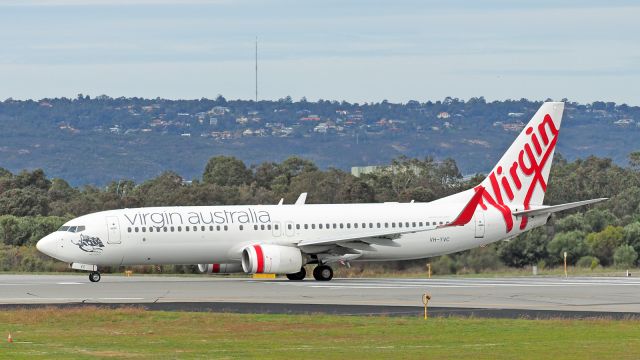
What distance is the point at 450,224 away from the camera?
5431 centimetres

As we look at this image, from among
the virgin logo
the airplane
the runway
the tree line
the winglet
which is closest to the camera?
the runway

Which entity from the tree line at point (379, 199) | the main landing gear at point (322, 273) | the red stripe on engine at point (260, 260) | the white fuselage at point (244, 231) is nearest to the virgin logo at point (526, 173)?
the white fuselage at point (244, 231)

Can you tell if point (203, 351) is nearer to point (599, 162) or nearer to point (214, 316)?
point (214, 316)

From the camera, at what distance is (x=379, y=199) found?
3720 inches

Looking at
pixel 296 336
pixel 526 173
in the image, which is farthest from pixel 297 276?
pixel 296 336

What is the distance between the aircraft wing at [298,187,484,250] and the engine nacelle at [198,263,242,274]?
311 centimetres

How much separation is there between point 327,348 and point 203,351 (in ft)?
8.53

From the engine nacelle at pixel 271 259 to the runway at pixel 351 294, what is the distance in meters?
0.59

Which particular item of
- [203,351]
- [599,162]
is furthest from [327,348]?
[599,162]

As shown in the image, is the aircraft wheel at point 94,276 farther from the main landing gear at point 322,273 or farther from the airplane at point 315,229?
the main landing gear at point 322,273

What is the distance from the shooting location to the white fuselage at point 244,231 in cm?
5250

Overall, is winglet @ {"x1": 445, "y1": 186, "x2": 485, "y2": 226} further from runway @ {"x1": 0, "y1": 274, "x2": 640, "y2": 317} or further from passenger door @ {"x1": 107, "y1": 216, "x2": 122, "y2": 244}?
passenger door @ {"x1": 107, "y1": 216, "x2": 122, "y2": 244}

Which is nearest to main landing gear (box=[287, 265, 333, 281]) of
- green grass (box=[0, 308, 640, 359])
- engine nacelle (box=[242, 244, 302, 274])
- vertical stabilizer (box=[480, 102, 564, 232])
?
engine nacelle (box=[242, 244, 302, 274])

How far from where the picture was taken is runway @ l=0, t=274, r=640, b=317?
39688mm
